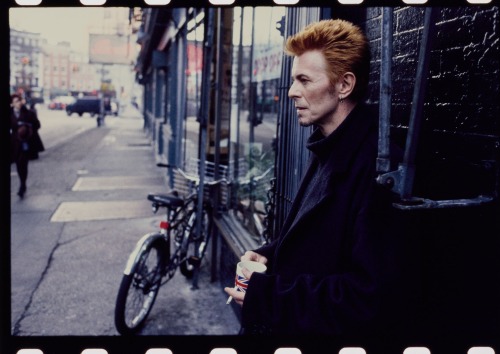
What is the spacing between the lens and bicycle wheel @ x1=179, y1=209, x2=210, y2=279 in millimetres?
5270

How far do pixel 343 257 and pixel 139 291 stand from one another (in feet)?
10.9

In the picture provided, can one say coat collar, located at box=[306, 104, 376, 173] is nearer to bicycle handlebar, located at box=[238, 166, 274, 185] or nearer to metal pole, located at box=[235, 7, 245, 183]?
bicycle handlebar, located at box=[238, 166, 274, 185]

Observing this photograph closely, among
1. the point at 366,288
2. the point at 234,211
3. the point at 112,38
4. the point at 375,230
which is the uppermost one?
the point at 112,38

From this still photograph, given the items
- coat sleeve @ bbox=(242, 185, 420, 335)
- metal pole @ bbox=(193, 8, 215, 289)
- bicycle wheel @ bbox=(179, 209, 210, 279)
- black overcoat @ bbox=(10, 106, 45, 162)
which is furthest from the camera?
black overcoat @ bbox=(10, 106, 45, 162)

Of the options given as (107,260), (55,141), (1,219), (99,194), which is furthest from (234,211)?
(55,141)

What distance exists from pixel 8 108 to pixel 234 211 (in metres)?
4.50

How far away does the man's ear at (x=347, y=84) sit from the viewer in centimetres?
167

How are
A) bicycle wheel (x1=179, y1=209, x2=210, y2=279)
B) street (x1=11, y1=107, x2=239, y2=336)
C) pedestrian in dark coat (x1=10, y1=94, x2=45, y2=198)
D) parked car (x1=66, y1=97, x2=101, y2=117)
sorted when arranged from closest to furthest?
1. street (x1=11, y1=107, x2=239, y2=336)
2. bicycle wheel (x1=179, y1=209, x2=210, y2=279)
3. pedestrian in dark coat (x1=10, y1=94, x2=45, y2=198)
4. parked car (x1=66, y1=97, x2=101, y2=117)

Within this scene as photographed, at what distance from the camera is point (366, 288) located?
4.69ft

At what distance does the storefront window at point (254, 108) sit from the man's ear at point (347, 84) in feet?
9.29

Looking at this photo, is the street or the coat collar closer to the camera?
the coat collar

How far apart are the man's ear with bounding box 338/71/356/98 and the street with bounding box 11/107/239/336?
3.15m

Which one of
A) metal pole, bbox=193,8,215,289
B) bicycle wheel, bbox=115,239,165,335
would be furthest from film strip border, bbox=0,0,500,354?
metal pole, bbox=193,8,215,289

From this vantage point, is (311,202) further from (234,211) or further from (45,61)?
(45,61)
